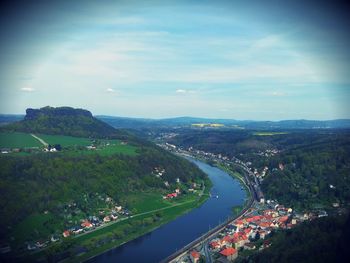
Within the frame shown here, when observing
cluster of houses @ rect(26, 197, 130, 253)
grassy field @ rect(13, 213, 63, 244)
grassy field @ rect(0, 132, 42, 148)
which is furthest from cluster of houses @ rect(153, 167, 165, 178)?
grassy field @ rect(13, 213, 63, 244)

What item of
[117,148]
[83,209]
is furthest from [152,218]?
[117,148]

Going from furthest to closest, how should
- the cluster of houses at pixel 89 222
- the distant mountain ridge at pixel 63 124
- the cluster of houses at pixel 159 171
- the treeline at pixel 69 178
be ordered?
the distant mountain ridge at pixel 63 124
the cluster of houses at pixel 159 171
the treeline at pixel 69 178
the cluster of houses at pixel 89 222

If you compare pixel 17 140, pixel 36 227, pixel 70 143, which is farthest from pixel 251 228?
pixel 70 143

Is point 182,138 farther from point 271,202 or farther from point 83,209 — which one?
point 83,209

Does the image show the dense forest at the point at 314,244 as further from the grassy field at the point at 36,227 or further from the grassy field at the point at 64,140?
the grassy field at the point at 64,140

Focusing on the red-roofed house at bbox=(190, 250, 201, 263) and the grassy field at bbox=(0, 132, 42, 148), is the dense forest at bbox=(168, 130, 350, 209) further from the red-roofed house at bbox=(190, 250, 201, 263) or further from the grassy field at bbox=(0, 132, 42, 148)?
the grassy field at bbox=(0, 132, 42, 148)

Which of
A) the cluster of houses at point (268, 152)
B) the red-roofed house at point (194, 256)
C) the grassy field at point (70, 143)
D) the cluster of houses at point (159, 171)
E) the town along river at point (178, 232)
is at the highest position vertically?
the grassy field at point (70, 143)

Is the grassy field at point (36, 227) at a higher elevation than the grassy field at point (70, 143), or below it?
below

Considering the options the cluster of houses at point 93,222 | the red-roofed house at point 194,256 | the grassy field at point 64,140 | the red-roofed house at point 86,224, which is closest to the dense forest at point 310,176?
the red-roofed house at point 194,256
